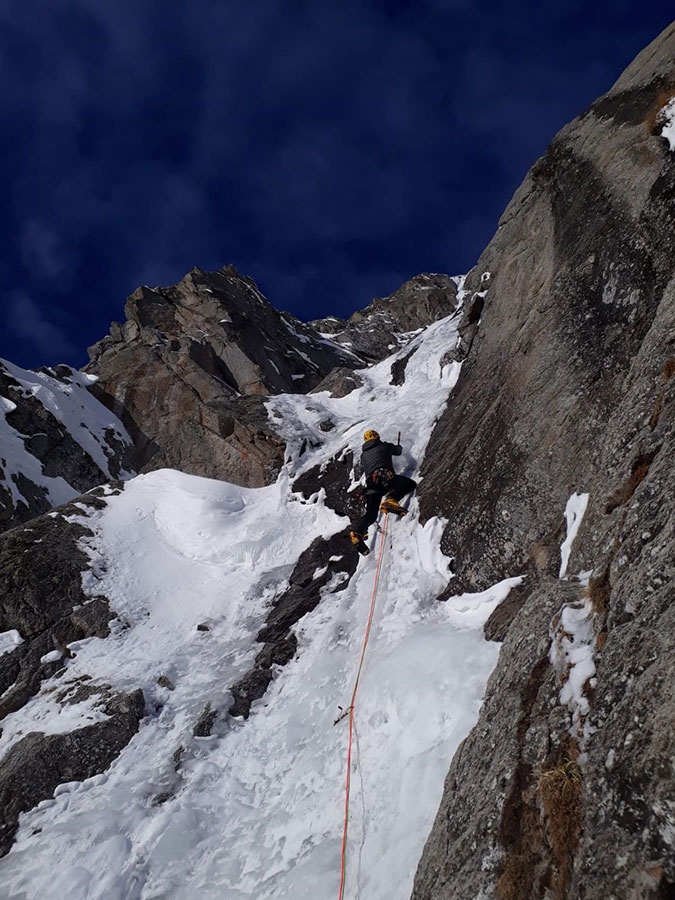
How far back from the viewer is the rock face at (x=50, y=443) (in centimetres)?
3161

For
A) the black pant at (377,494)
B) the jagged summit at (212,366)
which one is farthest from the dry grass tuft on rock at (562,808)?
the jagged summit at (212,366)

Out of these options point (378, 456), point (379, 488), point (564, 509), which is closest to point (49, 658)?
point (379, 488)

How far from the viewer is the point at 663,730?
341cm

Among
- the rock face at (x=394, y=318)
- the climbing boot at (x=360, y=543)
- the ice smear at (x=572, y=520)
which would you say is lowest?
the ice smear at (x=572, y=520)

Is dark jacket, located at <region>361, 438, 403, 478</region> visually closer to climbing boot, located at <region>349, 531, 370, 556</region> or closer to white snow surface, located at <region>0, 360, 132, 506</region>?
climbing boot, located at <region>349, 531, 370, 556</region>

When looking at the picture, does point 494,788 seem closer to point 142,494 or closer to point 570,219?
point 570,219

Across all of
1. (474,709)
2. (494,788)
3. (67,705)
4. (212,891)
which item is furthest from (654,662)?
(67,705)

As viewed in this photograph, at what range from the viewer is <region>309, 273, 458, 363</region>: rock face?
6084 centimetres

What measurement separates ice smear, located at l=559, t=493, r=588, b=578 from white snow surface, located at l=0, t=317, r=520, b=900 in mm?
1171

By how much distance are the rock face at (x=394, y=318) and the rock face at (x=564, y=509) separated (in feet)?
147

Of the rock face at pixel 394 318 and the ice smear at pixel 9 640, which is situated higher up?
the rock face at pixel 394 318

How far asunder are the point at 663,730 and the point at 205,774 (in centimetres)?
785

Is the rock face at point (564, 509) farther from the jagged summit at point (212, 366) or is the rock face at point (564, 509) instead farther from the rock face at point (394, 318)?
the rock face at point (394, 318)

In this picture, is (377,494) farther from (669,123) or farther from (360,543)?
(669,123)
